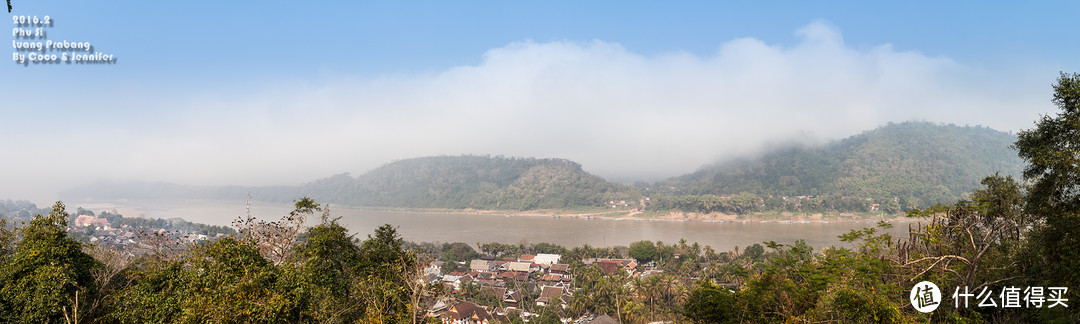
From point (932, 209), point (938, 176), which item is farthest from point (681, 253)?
point (938, 176)

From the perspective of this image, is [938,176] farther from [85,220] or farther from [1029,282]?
[85,220]

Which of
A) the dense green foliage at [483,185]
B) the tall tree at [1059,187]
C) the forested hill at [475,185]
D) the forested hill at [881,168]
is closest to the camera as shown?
the tall tree at [1059,187]

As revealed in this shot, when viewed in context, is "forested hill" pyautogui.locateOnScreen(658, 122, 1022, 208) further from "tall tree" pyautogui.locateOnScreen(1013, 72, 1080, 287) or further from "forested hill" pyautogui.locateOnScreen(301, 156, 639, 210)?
"tall tree" pyautogui.locateOnScreen(1013, 72, 1080, 287)

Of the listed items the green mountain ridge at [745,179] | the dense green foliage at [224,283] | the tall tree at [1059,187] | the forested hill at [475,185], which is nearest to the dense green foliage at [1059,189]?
the tall tree at [1059,187]

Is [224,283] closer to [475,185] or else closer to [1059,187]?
[1059,187]

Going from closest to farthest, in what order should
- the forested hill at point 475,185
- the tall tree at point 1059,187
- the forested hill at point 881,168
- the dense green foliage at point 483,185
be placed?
1. the tall tree at point 1059,187
2. the forested hill at point 881,168
3. the dense green foliage at point 483,185
4. the forested hill at point 475,185

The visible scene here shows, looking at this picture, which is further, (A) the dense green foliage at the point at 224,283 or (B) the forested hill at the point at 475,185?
(B) the forested hill at the point at 475,185

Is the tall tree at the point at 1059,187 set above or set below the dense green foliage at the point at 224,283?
above

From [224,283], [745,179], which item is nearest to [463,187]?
[745,179]

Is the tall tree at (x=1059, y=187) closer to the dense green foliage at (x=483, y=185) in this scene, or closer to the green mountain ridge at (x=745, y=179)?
the green mountain ridge at (x=745, y=179)
